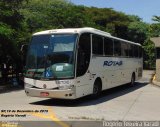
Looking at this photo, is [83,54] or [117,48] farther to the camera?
[117,48]

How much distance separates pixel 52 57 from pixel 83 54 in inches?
53.0

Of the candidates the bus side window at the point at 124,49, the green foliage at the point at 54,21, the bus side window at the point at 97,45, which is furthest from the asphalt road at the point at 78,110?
the green foliage at the point at 54,21

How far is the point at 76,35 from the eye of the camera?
50.6 ft

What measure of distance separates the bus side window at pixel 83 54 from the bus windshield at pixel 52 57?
1.23 ft

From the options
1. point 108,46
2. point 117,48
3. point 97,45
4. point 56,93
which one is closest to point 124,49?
point 117,48

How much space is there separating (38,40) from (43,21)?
29369mm

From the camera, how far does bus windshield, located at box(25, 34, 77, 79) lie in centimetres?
1495

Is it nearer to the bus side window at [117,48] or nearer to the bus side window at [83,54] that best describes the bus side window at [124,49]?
the bus side window at [117,48]

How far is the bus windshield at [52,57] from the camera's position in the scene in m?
14.9

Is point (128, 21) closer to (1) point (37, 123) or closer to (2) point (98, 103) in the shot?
(2) point (98, 103)

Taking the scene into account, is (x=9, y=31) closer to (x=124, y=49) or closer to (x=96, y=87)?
(x=124, y=49)

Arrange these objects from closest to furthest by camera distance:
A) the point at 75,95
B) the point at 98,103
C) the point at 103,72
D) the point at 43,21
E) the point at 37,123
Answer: the point at 37,123, the point at 75,95, the point at 98,103, the point at 103,72, the point at 43,21

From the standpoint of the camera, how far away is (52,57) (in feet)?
49.8

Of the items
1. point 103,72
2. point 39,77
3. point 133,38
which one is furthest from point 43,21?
point 39,77
